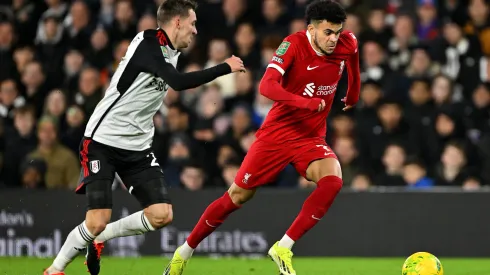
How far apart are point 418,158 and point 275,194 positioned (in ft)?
6.24

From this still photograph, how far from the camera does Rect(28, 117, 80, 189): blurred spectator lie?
12.7 metres

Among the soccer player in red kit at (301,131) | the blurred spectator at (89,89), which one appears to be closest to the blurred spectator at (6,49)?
the blurred spectator at (89,89)

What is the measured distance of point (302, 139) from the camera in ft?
29.1

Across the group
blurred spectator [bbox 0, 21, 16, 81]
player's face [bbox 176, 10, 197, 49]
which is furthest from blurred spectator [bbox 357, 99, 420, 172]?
blurred spectator [bbox 0, 21, 16, 81]

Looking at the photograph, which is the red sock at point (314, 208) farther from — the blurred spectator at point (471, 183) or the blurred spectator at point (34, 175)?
the blurred spectator at point (34, 175)

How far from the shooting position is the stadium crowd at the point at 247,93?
12.7 metres

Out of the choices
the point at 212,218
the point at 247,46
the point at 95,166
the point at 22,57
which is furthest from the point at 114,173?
the point at 22,57

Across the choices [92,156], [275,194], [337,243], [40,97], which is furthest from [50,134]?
[92,156]

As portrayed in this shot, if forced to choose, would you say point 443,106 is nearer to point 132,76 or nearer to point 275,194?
point 275,194

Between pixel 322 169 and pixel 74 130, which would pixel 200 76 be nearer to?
pixel 322 169

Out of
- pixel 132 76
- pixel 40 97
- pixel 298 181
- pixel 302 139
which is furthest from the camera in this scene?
pixel 40 97

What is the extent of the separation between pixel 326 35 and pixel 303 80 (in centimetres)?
45

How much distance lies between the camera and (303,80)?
8742 millimetres

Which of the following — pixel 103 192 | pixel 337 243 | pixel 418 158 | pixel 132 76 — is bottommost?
pixel 337 243
